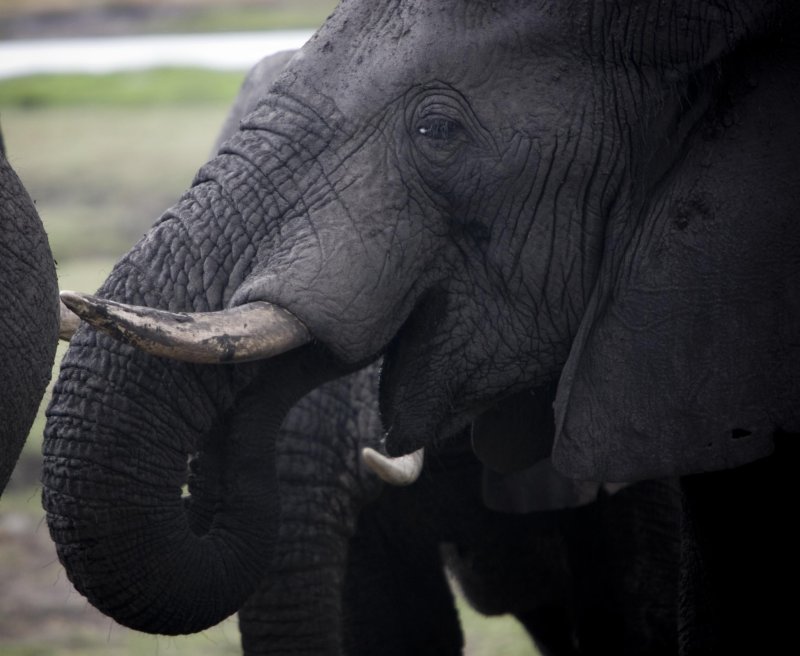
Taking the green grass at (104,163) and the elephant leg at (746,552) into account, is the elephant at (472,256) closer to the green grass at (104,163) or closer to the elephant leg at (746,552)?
the elephant leg at (746,552)

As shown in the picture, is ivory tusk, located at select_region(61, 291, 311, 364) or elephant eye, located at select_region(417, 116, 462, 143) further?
elephant eye, located at select_region(417, 116, 462, 143)

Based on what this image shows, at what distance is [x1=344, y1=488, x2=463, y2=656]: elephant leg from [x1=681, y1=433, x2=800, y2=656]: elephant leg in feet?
3.02

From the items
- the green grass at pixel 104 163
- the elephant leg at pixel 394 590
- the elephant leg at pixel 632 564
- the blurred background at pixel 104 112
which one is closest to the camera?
the elephant leg at pixel 394 590

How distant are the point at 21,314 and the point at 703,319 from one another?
1.15 metres

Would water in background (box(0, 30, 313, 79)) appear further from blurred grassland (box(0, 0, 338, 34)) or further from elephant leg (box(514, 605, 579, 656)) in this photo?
elephant leg (box(514, 605, 579, 656))

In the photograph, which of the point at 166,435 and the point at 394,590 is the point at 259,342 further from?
the point at 394,590

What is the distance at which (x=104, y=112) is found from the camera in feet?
43.4

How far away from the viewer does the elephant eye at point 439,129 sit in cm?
275

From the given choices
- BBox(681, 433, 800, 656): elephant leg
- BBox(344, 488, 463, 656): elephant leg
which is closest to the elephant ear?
BBox(681, 433, 800, 656): elephant leg

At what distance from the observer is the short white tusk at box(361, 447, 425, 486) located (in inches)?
120

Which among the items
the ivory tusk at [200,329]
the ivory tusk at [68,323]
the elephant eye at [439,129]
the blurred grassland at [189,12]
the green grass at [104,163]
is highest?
the blurred grassland at [189,12]

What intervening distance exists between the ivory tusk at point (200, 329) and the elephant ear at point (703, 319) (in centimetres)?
54

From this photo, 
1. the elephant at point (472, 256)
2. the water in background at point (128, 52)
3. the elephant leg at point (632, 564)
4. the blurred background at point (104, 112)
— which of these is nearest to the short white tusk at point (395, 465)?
the elephant at point (472, 256)

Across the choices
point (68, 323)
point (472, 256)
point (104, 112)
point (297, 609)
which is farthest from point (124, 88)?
point (472, 256)
